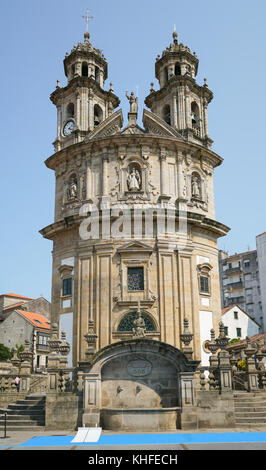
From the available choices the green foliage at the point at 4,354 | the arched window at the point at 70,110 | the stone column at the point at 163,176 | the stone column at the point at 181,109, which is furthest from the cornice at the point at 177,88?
the green foliage at the point at 4,354

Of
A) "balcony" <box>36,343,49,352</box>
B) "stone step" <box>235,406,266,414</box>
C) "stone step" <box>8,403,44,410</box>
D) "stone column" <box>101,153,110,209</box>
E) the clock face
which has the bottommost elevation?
"stone step" <box>235,406,266,414</box>

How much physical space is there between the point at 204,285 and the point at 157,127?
10320 millimetres

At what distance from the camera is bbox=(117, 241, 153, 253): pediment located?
2530cm

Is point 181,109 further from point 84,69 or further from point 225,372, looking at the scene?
point 225,372

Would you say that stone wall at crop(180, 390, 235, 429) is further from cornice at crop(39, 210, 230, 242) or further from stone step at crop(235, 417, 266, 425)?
cornice at crop(39, 210, 230, 242)

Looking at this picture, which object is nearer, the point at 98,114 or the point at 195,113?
the point at 195,113

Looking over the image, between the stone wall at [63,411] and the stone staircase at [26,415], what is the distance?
1.74 feet

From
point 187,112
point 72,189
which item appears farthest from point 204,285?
point 187,112

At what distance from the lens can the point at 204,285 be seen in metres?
27.0

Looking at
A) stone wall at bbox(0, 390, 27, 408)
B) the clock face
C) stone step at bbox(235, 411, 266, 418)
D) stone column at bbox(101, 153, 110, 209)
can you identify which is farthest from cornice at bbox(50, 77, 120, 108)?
stone step at bbox(235, 411, 266, 418)

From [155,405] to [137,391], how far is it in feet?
2.81

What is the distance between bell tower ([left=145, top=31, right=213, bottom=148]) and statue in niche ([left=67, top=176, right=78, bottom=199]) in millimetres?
7738

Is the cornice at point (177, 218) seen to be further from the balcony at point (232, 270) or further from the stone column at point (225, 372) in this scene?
the balcony at point (232, 270)

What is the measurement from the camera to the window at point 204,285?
26.8 m
